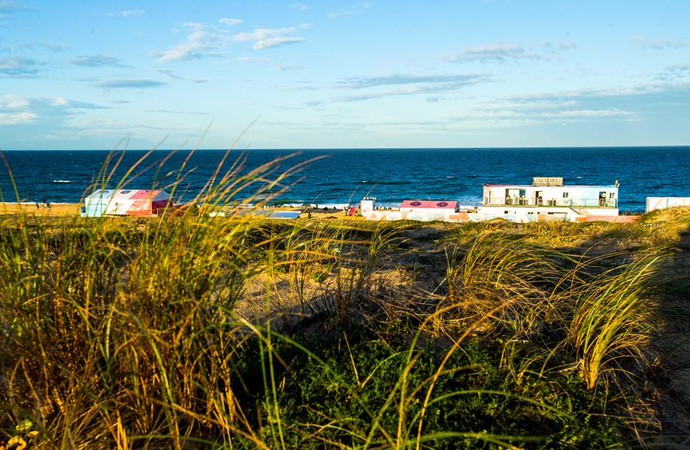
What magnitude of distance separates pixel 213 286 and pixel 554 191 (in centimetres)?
2586

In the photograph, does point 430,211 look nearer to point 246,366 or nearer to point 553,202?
point 553,202

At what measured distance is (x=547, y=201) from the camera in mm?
25812

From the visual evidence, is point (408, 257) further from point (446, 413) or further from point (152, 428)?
point (152, 428)

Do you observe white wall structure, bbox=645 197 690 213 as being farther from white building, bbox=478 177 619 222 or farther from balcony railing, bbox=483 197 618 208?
balcony railing, bbox=483 197 618 208

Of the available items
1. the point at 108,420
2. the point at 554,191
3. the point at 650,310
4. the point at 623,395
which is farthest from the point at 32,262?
the point at 554,191

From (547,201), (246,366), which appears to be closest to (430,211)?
(547,201)

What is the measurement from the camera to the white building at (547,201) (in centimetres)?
2459

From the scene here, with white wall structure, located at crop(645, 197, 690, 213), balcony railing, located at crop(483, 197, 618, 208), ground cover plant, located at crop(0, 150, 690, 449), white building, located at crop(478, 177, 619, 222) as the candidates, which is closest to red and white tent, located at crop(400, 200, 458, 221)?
white building, located at crop(478, 177, 619, 222)

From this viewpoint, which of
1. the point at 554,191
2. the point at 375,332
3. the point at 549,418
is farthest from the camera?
the point at 554,191

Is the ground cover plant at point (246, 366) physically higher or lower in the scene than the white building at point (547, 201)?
higher

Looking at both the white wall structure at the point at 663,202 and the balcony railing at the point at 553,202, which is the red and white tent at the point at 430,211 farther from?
the white wall structure at the point at 663,202

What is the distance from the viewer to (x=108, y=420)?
75.9 inches

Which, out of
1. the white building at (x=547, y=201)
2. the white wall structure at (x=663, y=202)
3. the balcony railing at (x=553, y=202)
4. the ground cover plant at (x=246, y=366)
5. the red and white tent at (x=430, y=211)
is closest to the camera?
the ground cover plant at (x=246, y=366)

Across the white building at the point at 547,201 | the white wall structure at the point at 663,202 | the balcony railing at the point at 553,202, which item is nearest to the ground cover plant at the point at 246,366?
the white wall structure at the point at 663,202
